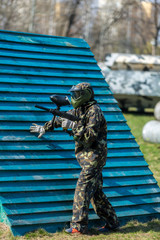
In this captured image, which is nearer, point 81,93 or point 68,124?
point 68,124

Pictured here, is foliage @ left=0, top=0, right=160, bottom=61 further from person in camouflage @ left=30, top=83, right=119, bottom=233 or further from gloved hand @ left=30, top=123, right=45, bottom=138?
person in camouflage @ left=30, top=83, right=119, bottom=233

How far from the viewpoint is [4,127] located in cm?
532

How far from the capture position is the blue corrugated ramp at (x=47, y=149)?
200 inches

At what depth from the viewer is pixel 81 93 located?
4.95 m

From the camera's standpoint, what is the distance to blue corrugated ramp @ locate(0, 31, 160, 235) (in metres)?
5.07

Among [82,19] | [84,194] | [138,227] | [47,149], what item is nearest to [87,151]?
[84,194]

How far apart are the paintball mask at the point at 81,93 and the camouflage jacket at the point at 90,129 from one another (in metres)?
0.08

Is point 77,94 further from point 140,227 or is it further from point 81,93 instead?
point 140,227

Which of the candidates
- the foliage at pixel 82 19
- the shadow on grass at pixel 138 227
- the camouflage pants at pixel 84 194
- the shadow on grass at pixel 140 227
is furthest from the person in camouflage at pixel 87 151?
the foliage at pixel 82 19

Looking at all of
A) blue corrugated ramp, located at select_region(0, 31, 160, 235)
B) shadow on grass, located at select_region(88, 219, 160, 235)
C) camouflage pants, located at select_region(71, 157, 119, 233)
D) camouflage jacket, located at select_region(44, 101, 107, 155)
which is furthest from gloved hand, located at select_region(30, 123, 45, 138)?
shadow on grass, located at select_region(88, 219, 160, 235)

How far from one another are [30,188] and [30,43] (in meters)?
2.31

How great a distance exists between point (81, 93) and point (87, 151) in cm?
73

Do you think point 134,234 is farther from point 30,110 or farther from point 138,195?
point 30,110

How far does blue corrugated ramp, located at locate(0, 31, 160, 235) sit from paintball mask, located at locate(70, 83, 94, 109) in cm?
80
